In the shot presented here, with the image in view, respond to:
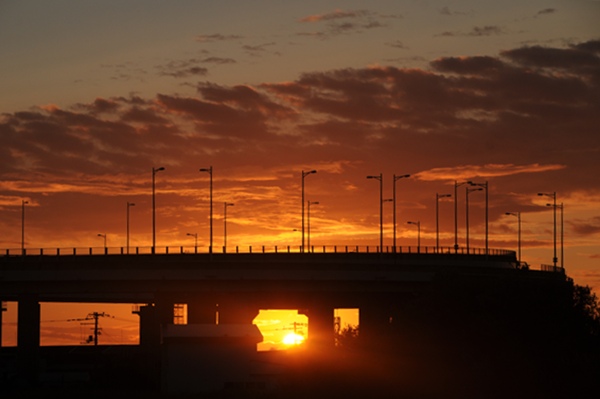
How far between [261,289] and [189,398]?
47.8 metres

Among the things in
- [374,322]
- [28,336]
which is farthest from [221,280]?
[28,336]

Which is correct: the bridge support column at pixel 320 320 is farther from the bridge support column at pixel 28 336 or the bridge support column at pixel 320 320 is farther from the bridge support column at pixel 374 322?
the bridge support column at pixel 28 336

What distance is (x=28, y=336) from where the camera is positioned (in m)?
190

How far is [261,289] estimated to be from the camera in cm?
16875

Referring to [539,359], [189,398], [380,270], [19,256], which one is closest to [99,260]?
[19,256]

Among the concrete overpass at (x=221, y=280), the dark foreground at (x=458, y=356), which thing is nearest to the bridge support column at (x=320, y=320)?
the concrete overpass at (x=221, y=280)

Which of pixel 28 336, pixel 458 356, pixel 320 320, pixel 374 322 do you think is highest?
pixel 320 320

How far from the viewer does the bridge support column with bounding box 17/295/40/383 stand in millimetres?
183375

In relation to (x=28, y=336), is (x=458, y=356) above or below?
below

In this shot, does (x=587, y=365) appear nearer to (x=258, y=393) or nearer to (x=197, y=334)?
(x=258, y=393)

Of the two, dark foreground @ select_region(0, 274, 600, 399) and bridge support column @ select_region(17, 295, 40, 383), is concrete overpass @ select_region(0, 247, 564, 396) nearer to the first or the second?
bridge support column @ select_region(17, 295, 40, 383)

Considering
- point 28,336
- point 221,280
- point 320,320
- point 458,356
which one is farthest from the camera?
point 320,320

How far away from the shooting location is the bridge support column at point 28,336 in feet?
602

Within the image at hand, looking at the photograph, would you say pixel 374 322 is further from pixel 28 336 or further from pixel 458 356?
pixel 28 336
